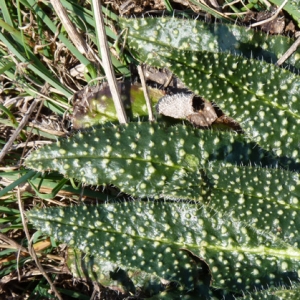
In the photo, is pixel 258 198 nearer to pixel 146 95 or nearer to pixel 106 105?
pixel 146 95

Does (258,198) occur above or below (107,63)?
below

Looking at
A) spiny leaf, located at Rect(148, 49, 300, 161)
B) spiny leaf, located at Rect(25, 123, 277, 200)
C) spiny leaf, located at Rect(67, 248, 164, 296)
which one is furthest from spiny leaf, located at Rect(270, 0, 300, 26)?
spiny leaf, located at Rect(67, 248, 164, 296)

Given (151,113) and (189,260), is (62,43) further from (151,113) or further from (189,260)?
(189,260)

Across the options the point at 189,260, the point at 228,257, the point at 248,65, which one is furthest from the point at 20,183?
the point at 248,65

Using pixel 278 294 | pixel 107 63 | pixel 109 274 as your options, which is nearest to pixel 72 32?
pixel 107 63

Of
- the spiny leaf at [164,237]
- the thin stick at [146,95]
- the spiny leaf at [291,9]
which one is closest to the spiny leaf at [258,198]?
the spiny leaf at [164,237]
